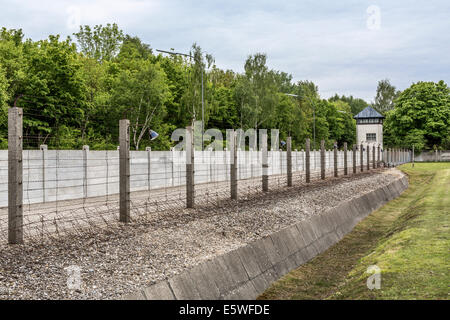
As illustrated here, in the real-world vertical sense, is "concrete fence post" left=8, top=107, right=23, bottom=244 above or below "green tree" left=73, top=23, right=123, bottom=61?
below

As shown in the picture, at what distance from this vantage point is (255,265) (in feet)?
35.6

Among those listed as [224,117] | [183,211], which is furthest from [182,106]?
[183,211]

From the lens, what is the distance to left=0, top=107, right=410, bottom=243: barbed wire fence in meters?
9.84

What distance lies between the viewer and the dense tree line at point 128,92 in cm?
5169

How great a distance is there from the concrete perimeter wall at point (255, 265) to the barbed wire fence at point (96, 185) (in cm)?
287

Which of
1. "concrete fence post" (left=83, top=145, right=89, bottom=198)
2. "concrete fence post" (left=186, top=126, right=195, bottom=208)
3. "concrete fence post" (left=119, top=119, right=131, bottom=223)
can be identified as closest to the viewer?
"concrete fence post" (left=119, top=119, right=131, bottom=223)

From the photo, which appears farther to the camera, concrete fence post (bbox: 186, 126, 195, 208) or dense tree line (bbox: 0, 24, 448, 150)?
dense tree line (bbox: 0, 24, 448, 150)

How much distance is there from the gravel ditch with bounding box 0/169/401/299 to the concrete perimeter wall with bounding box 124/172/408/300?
21 centimetres

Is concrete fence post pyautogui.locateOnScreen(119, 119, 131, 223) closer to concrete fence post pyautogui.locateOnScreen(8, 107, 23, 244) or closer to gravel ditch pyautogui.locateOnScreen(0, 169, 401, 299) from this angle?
gravel ditch pyautogui.locateOnScreen(0, 169, 401, 299)

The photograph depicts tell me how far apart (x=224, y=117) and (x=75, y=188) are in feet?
226

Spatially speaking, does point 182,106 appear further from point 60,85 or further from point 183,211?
point 183,211

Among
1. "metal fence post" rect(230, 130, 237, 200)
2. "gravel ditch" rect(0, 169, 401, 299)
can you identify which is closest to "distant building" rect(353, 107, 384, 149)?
"metal fence post" rect(230, 130, 237, 200)

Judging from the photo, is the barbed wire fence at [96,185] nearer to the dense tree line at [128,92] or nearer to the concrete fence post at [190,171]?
the concrete fence post at [190,171]

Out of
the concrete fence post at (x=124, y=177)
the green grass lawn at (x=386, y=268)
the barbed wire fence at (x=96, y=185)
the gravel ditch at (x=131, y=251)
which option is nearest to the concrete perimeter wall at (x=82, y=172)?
the barbed wire fence at (x=96, y=185)
